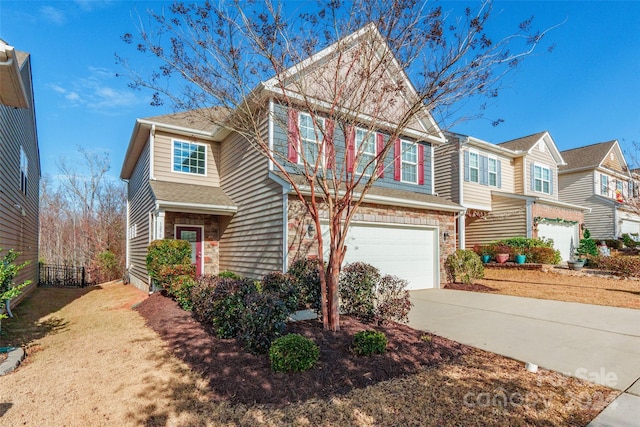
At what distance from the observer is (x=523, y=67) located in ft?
18.1

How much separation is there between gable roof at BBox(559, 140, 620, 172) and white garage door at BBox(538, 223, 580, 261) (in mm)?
6248

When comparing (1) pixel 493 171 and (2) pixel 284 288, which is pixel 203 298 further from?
(1) pixel 493 171

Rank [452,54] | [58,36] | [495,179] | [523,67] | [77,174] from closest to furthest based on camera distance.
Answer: [452,54] → [523,67] → [58,36] → [495,179] → [77,174]

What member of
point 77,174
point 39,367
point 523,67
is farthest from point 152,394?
point 77,174

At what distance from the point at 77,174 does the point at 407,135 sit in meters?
22.6

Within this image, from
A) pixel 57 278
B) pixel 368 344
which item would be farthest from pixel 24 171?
pixel 368 344

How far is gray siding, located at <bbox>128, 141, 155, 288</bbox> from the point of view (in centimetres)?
1144

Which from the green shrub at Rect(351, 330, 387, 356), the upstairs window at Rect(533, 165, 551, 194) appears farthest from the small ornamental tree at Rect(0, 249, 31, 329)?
the upstairs window at Rect(533, 165, 551, 194)

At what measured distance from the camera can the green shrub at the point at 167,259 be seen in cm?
835

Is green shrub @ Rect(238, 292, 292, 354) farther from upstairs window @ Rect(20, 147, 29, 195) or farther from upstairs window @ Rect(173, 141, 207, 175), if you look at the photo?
upstairs window @ Rect(20, 147, 29, 195)

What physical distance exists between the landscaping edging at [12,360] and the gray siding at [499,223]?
16.9 m

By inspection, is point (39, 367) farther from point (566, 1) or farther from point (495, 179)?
point (495, 179)

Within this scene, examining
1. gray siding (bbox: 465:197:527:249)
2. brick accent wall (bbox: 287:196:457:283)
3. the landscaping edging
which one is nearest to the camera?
the landscaping edging

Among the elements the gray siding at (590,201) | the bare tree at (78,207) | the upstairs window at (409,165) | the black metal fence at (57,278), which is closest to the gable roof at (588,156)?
the gray siding at (590,201)
